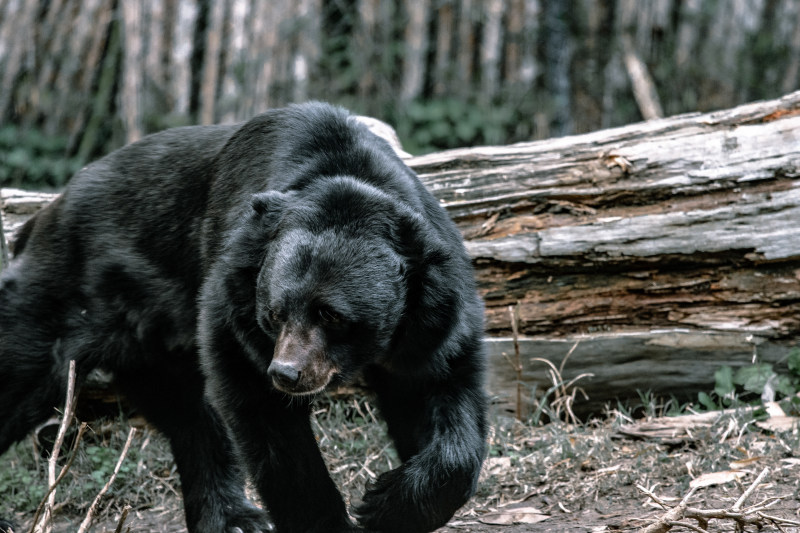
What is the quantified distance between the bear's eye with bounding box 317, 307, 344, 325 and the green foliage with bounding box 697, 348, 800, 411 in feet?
A: 8.32

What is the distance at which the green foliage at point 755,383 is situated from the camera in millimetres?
4809

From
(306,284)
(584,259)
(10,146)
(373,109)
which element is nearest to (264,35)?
(373,109)

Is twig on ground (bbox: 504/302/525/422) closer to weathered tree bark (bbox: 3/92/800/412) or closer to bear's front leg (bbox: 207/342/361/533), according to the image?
weathered tree bark (bbox: 3/92/800/412)

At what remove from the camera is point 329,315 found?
3.17 metres

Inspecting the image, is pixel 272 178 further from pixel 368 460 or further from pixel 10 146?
pixel 10 146

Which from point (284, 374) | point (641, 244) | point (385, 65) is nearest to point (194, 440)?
point (284, 374)

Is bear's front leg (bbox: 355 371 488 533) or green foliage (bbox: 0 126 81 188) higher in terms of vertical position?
bear's front leg (bbox: 355 371 488 533)

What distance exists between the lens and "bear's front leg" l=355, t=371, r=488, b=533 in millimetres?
3330

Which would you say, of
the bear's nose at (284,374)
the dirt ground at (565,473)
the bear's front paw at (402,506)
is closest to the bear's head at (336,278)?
the bear's nose at (284,374)

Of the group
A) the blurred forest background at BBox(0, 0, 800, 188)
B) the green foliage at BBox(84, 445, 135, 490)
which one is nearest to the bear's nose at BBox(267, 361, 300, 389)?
the green foliage at BBox(84, 445, 135, 490)

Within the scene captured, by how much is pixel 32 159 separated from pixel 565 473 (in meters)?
6.45

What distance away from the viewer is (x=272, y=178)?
3701 millimetres

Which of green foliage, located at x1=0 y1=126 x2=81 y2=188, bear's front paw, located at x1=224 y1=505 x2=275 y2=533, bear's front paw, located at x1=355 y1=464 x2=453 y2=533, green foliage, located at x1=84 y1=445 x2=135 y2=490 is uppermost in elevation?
bear's front paw, located at x1=355 y1=464 x2=453 y2=533

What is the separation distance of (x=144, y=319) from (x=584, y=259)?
231 centimetres
